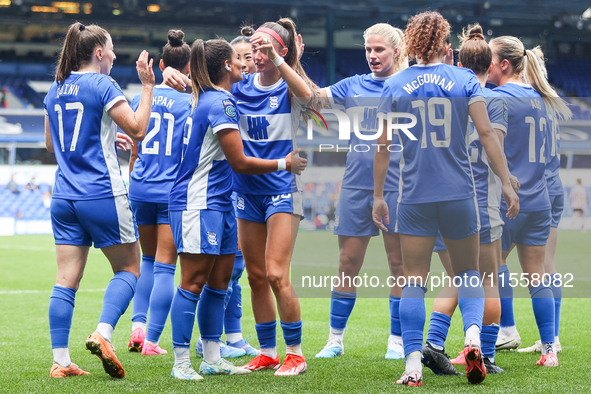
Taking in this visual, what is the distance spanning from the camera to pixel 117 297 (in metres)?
3.46

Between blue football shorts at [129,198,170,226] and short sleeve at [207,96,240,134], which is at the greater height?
short sleeve at [207,96,240,134]

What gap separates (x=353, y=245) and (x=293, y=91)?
1289mm

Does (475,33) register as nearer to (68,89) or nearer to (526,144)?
(526,144)

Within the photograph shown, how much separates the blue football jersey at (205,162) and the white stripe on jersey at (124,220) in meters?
0.26

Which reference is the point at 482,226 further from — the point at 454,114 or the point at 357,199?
the point at 357,199

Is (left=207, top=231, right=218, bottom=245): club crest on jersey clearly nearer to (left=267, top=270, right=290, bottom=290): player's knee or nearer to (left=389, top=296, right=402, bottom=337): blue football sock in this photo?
(left=267, top=270, right=290, bottom=290): player's knee

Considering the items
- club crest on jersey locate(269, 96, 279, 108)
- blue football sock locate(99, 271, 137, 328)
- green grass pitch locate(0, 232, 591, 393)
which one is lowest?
green grass pitch locate(0, 232, 591, 393)

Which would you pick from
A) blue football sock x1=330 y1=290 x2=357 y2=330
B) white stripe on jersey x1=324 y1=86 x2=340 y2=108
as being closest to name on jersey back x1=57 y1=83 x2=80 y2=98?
white stripe on jersey x1=324 y1=86 x2=340 y2=108

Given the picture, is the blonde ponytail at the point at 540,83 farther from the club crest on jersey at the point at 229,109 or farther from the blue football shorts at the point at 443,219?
the club crest on jersey at the point at 229,109

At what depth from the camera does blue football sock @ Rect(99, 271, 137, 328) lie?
343cm

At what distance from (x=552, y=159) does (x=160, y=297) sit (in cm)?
271

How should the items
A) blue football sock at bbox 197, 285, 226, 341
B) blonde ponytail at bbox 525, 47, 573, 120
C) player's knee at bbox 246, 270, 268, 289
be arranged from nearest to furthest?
blue football sock at bbox 197, 285, 226, 341, player's knee at bbox 246, 270, 268, 289, blonde ponytail at bbox 525, 47, 573, 120

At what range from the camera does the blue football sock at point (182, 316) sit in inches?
132

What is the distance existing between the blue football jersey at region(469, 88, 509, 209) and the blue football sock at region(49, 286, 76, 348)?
236 cm
